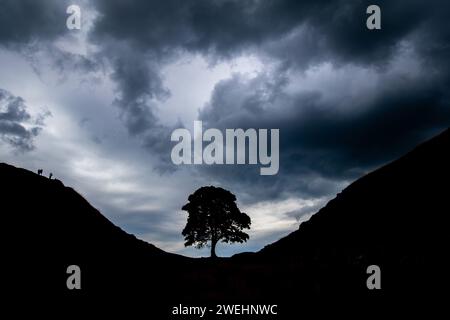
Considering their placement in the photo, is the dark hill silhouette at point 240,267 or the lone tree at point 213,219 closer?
the dark hill silhouette at point 240,267

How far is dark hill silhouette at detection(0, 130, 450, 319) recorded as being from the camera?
13242mm

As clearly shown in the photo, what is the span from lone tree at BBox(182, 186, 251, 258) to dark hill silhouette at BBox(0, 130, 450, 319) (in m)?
17.7

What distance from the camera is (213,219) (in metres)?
44.2

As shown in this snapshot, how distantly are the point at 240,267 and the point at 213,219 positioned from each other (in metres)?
22.1

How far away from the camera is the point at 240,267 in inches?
878

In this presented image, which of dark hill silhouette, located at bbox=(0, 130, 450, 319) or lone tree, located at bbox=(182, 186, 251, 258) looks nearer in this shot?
dark hill silhouette, located at bbox=(0, 130, 450, 319)

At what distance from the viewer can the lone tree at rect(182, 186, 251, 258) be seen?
44312mm

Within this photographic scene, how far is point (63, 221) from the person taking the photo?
19484 millimetres

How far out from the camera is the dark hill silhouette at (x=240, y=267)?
1324cm

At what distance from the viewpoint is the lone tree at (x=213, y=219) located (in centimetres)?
4431

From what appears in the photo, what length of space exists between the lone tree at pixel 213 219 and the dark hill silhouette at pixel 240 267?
58.0 feet

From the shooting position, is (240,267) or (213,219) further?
(213,219)
